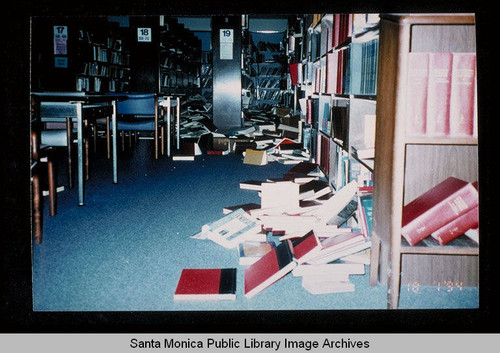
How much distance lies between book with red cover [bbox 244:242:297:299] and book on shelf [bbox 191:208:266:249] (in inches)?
12.7

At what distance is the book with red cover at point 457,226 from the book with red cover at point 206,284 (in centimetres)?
73

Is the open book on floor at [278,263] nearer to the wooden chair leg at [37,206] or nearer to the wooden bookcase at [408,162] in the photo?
the wooden bookcase at [408,162]

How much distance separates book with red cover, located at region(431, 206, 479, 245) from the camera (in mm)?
1313

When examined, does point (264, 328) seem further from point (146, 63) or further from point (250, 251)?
point (146, 63)

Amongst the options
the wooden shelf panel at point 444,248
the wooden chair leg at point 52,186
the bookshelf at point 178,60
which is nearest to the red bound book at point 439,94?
the wooden shelf panel at point 444,248

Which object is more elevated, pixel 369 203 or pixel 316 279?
pixel 369 203

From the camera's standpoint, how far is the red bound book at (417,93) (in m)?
1.26

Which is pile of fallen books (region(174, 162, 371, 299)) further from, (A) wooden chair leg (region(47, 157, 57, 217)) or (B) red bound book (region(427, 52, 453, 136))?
(A) wooden chair leg (region(47, 157, 57, 217))

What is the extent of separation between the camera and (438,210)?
1.33 meters

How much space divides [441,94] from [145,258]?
1361 millimetres

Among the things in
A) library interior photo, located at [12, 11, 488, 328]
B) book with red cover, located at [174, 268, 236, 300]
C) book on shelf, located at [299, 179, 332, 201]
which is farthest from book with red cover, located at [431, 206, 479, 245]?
book on shelf, located at [299, 179, 332, 201]

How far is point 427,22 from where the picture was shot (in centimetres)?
120

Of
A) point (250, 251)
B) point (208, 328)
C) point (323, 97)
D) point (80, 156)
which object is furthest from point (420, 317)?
point (323, 97)
